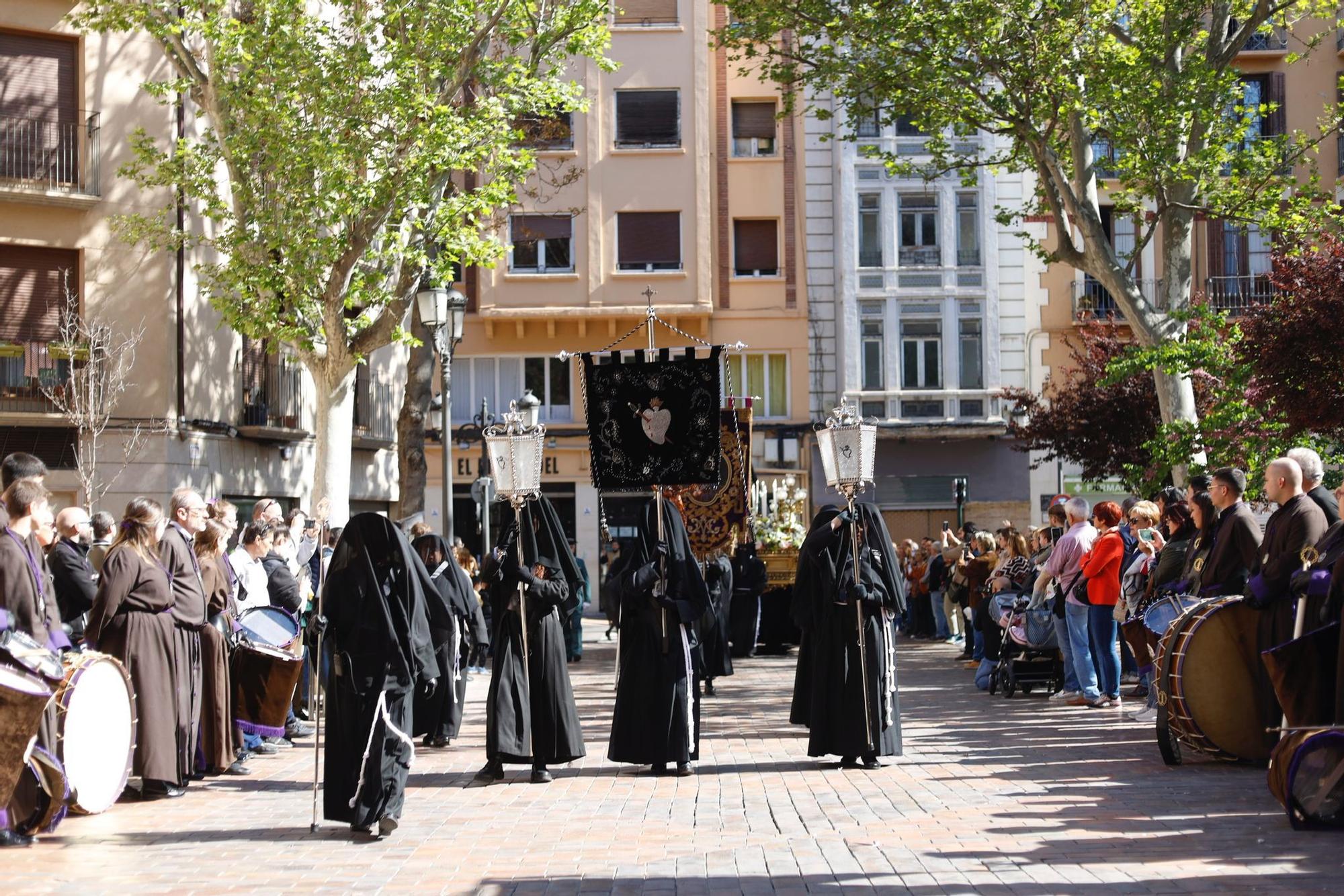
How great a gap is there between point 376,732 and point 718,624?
10456 mm

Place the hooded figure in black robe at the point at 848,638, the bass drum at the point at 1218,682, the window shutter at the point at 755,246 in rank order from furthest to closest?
the window shutter at the point at 755,246
the hooded figure in black robe at the point at 848,638
the bass drum at the point at 1218,682

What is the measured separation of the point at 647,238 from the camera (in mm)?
39938

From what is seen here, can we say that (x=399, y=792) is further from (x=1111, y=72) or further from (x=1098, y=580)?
(x=1111, y=72)

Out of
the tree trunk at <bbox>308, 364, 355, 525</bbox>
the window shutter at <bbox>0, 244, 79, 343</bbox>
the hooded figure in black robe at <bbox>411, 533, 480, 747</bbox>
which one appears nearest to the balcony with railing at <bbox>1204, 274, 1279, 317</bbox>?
the tree trunk at <bbox>308, 364, 355, 525</bbox>

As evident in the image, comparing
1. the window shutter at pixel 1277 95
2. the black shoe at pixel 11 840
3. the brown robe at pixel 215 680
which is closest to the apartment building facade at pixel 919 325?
the window shutter at pixel 1277 95

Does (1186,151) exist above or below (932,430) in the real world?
above

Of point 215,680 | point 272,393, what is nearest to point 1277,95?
point 272,393

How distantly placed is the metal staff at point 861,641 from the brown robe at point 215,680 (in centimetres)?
462

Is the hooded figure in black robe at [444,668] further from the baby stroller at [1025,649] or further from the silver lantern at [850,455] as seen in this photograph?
the baby stroller at [1025,649]

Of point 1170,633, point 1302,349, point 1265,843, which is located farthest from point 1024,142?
point 1265,843

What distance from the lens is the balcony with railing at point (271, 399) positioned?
28.0 metres

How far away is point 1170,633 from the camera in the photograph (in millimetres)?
11719

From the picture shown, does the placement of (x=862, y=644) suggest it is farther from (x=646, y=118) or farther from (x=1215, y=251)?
(x=1215, y=251)

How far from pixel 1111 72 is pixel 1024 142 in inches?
80.6
